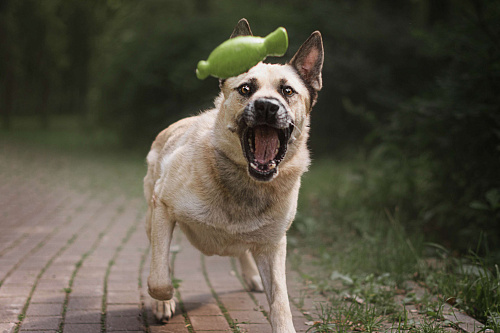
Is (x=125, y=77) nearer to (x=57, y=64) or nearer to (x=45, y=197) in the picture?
(x=45, y=197)

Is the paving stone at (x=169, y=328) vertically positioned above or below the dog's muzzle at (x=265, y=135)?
below

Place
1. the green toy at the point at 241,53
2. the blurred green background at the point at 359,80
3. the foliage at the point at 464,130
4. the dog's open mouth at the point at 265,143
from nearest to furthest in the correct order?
1. the green toy at the point at 241,53
2. the dog's open mouth at the point at 265,143
3. the foliage at the point at 464,130
4. the blurred green background at the point at 359,80

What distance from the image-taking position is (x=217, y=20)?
15.4 m

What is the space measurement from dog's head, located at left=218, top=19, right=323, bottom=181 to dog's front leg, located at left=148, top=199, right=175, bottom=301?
0.72m

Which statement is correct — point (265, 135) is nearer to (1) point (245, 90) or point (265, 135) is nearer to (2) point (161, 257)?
(1) point (245, 90)

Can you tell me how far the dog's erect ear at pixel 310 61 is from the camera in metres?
3.77

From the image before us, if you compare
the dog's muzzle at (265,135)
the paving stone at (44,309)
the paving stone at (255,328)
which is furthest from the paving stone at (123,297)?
the dog's muzzle at (265,135)

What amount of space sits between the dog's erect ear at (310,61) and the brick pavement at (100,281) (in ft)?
5.99

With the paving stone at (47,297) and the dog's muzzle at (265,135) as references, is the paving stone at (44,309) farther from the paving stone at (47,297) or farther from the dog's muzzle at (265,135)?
the dog's muzzle at (265,135)

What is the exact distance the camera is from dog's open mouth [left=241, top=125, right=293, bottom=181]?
11.4 ft

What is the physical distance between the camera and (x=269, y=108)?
325cm

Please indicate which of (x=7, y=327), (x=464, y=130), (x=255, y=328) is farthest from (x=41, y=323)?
(x=464, y=130)

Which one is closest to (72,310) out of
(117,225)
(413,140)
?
(117,225)

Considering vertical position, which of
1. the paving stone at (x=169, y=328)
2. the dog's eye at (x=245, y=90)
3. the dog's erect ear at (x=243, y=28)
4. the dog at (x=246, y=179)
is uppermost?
the dog's erect ear at (x=243, y=28)
